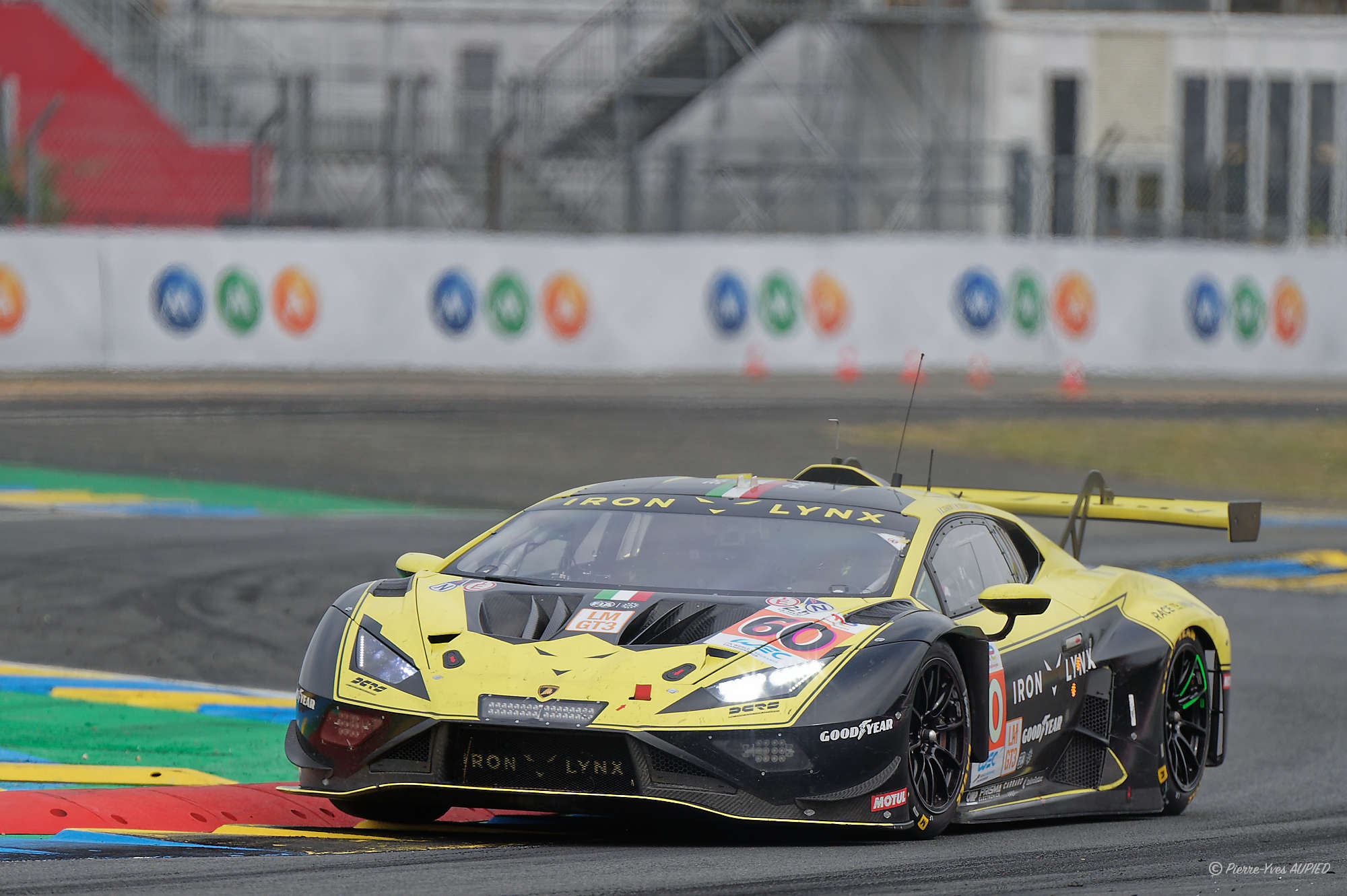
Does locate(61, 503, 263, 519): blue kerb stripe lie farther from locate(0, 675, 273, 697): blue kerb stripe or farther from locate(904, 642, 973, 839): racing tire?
locate(904, 642, 973, 839): racing tire

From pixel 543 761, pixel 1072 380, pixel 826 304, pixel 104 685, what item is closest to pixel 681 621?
pixel 543 761

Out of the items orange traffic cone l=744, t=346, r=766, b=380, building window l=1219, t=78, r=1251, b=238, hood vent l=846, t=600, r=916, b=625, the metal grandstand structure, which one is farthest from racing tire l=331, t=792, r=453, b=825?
building window l=1219, t=78, r=1251, b=238

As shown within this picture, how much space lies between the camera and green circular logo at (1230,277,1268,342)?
33000 mm

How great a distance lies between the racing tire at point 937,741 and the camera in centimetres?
650

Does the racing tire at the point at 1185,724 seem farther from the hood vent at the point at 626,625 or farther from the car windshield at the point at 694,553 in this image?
the hood vent at the point at 626,625

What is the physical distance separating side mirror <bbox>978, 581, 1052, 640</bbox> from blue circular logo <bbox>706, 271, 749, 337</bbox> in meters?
22.0

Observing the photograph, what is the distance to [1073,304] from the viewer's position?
31.3 metres

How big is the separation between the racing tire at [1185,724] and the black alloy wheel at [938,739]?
173 cm

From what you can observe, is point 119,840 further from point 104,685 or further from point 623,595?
point 104,685

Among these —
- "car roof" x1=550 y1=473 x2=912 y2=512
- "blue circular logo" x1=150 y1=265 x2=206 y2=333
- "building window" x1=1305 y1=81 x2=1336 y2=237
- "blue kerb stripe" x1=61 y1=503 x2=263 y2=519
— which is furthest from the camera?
"building window" x1=1305 y1=81 x2=1336 y2=237

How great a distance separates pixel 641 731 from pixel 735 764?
11.5 inches

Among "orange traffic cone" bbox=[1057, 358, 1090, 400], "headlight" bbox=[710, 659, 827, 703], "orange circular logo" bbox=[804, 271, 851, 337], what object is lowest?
"orange traffic cone" bbox=[1057, 358, 1090, 400]

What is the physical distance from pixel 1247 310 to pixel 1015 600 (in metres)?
27.4

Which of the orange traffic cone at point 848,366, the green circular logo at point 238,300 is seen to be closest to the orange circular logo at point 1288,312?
the orange traffic cone at point 848,366
